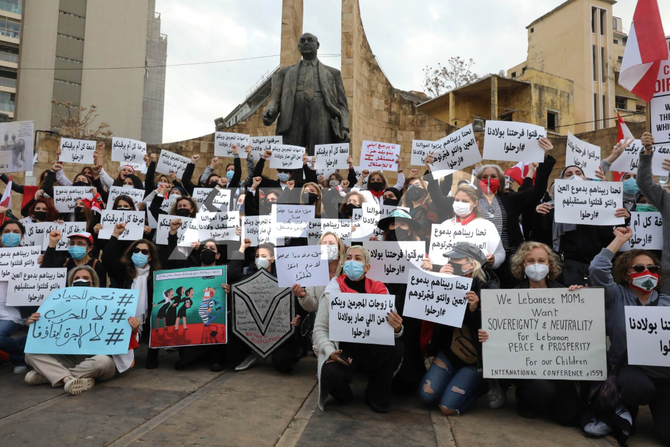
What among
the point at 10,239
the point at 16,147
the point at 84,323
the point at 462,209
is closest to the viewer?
the point at 84,323

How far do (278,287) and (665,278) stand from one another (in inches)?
137

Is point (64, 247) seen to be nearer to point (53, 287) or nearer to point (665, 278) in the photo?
point (53, 287)

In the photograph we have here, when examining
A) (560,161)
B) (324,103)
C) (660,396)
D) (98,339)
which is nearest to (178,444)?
(98,339)

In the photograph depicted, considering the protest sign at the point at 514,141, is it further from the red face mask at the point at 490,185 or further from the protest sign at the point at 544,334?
the protest sign at the point at 544,334

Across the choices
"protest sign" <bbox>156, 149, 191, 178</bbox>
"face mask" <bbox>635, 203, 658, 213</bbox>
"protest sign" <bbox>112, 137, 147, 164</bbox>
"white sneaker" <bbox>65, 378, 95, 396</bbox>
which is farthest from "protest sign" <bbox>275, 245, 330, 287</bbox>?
"protest sign" <bbox>112, 137, 147, 164</bbox>

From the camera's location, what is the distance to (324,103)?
8172 mm

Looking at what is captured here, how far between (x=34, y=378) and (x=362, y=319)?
2917 mm

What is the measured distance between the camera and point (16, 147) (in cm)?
744

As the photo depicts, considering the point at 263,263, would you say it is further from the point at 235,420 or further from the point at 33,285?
the point at 33,285

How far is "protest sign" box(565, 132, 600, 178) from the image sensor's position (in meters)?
5.71

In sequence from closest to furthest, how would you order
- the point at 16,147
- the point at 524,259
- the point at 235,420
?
the point at 235,420 < the point at 524,259 < the point at 16,147

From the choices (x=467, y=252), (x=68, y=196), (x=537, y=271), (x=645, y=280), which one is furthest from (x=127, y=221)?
(x=645, y=280)

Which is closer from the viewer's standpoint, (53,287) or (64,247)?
(53,287)

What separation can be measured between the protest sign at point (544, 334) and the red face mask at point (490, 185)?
1593mm
